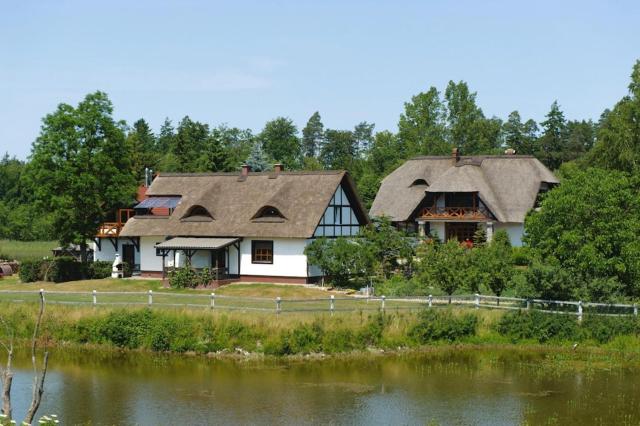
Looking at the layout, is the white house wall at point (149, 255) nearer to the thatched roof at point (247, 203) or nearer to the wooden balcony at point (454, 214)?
the thatched roof at point (247, 203)

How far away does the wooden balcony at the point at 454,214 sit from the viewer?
50781mm

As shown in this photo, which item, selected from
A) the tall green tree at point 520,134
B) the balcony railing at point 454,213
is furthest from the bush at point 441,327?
the tall green tree at point 520,134

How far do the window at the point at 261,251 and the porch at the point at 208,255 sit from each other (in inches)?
32.0

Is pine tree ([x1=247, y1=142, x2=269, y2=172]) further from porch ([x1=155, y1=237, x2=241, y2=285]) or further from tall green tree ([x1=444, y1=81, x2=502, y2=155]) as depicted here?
porch ([x1=155, y1=237, x2=241, y2=285])

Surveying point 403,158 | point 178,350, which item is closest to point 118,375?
point 178,350

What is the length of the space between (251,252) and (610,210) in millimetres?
17911

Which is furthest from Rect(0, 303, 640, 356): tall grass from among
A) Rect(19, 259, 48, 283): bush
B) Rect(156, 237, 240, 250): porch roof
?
Rect(19, 259, 48, 283): bush

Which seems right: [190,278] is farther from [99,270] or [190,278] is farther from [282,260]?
[99,270]

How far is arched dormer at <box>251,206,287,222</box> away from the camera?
41.6 metres

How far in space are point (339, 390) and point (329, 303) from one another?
9.10 meters

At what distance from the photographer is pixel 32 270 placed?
4469cm

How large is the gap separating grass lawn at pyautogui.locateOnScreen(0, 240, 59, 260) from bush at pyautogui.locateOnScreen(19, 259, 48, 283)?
1714cm

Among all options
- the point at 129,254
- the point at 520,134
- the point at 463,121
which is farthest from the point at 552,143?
the point at 129,254

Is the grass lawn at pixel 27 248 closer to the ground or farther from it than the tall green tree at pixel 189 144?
closer to the ground
